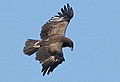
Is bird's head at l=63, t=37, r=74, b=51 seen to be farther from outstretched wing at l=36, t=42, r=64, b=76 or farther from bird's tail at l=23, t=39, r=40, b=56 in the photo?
outstretched wing at l=36, t=42, r=64, b=76

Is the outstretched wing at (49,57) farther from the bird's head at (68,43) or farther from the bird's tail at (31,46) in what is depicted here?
the bird's head at (68,43)

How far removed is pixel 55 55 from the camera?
2281 centimetres

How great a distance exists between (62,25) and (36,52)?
9.73ft

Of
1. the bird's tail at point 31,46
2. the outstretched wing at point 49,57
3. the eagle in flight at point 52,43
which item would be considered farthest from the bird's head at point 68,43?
the outstretched wing at point 49,57

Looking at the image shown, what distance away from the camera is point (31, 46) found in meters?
24.4

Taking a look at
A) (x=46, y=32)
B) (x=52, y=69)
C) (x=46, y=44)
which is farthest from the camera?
(x=46, y=32)

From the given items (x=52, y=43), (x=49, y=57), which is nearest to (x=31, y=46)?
(x=52, y=43)

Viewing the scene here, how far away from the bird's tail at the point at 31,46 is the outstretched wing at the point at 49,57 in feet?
2.10

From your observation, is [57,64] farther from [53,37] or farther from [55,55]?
[53,37]

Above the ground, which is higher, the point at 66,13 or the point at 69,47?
the point at 66,13

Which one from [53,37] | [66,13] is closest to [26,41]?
[53,37]

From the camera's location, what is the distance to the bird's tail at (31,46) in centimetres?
2403

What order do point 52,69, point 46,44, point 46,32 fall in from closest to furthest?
point 52,69 < point 46,44 < point 46,32

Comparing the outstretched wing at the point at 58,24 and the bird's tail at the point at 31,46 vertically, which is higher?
the outstretched wing at the point at 58,24
